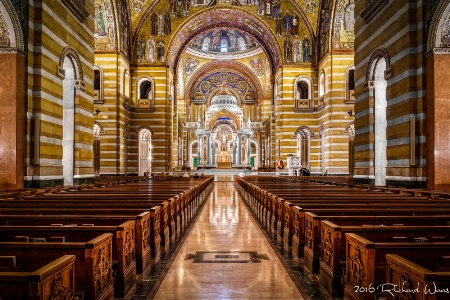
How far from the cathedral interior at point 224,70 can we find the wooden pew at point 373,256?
821cm

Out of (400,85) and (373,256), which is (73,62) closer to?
(400,85)

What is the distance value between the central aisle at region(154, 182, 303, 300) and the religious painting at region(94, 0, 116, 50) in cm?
1850

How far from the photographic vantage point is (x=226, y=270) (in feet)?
17.6

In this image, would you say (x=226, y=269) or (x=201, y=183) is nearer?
(x=226, y=269)

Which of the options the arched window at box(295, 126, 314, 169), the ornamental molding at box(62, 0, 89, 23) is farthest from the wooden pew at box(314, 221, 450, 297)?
the arched window at box(295, 126, 314, 169)

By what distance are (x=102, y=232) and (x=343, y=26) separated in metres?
23.5

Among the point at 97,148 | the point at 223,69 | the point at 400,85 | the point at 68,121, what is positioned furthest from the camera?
the point at 223,69

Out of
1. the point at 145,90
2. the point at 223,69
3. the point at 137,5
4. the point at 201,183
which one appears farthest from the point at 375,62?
the point at 223,69

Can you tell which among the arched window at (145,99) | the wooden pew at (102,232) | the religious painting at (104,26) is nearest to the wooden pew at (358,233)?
the wooden pew at (102,232)

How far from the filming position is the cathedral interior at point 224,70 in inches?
438

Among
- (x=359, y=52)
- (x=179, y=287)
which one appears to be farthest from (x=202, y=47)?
(x=179, y=287)

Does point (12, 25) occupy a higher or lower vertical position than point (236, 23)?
lower

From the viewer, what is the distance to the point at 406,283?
2.78m

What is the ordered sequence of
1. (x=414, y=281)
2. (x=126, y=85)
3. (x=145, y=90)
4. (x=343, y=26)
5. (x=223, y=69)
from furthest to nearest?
(x=223, y=69) < (x=145, y=90) < (x=126, y=85) < (x=343, y=26) < (x=414, y=281)
